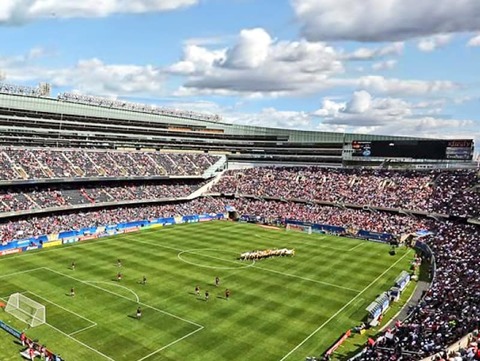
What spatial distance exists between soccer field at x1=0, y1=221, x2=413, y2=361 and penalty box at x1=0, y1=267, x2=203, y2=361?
0.08 meters

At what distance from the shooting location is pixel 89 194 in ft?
248

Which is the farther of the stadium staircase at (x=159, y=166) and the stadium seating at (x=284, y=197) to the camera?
the stadium staircase at (x=159, y=166)

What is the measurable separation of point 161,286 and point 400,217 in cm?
4520

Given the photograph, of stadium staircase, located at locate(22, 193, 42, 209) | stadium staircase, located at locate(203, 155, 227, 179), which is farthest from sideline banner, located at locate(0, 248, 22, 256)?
stadium staircase, located at locate(203, 155, 227, 179)

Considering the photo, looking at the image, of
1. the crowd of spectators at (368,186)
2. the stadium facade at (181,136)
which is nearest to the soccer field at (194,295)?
the crowd of spectators at (368,186)

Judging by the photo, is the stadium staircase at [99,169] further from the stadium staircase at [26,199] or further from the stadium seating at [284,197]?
the stadium staircase at [26,199]

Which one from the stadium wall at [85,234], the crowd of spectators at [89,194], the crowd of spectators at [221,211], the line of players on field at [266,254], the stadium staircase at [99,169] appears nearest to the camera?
the line of players on field at [266,254]

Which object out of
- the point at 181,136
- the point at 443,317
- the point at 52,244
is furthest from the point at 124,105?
the point at 443,317

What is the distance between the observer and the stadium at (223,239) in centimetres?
3148

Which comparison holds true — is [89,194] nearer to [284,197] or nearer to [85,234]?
[85,234]

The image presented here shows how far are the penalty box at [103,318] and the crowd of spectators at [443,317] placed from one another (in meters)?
14.3

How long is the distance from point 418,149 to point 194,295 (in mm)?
57993

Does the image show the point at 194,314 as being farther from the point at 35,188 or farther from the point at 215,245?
the point at 35,188

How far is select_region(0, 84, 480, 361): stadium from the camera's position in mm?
31484
